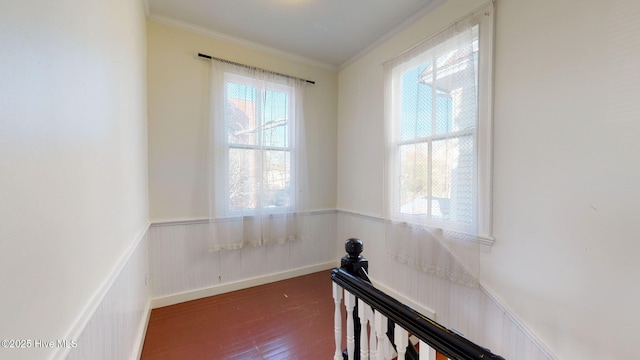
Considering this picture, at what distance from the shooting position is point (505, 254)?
1707 millimetres

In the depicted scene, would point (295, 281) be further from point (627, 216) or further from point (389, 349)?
point (627, 216)

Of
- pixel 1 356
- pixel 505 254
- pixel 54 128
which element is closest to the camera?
pixel 1 356

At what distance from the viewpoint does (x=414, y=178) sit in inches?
92.0

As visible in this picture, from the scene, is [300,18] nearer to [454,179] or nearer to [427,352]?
[454,179]

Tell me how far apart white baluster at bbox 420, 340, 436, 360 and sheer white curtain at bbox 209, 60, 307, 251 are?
2356 mm

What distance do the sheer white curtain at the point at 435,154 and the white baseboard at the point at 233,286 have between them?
4.12 feet

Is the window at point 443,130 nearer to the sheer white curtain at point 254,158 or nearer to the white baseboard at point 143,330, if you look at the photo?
the sheer white curtain at point 254,158

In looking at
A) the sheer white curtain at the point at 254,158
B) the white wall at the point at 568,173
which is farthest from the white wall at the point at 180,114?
the white wall at the point at 568,173

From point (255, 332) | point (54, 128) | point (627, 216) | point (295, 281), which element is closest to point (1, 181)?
point (54, 128)

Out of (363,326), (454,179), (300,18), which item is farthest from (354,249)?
(300,18)

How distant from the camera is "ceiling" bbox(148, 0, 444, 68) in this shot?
2199 mm

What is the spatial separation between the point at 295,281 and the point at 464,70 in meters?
2.90

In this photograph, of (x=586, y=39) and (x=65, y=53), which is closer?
(x=65, y=53)

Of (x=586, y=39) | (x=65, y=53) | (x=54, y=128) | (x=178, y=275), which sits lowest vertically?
(x=178, y=275)
